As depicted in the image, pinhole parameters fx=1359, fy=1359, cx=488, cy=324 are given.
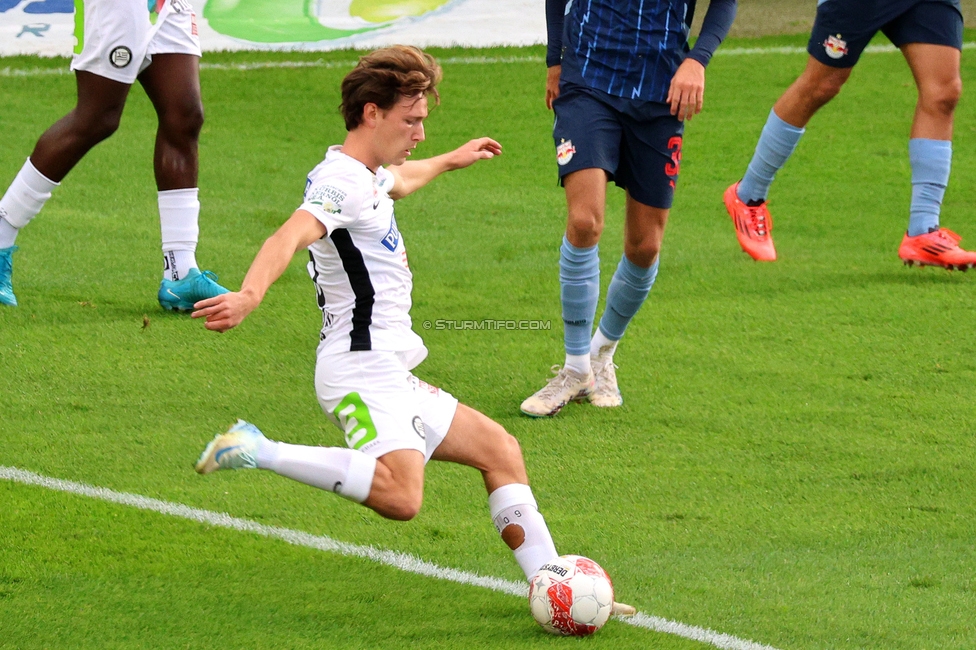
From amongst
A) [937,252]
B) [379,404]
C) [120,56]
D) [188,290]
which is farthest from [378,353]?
[937,252]

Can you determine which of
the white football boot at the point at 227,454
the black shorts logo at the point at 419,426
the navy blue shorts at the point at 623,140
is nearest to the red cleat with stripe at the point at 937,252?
the navy blue shorts at the point at 623,140

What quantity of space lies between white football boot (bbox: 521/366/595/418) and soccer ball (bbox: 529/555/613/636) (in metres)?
1.59

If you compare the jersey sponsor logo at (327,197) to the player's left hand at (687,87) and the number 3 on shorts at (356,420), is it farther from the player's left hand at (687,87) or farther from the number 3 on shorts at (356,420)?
the player's left hand at (687,87)

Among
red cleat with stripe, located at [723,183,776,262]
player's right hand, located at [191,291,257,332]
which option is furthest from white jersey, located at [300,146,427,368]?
red cleat with stripe, located at [723,183,776,262]

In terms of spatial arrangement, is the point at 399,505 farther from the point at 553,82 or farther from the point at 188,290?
the point at 188,290

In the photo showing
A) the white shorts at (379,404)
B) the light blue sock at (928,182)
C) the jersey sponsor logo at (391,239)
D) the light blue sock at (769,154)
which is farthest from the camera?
the light blue sock at (769,154)

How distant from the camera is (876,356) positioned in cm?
546

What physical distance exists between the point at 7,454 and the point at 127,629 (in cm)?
130

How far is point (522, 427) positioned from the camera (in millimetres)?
4652

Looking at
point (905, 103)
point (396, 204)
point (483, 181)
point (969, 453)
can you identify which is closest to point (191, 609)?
point (969, 453)

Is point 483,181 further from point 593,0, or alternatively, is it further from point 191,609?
point 191,609

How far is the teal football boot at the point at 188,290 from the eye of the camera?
18.6ft

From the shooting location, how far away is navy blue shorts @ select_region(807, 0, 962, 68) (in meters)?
5.71

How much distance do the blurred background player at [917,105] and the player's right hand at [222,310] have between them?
3852 millimetres
